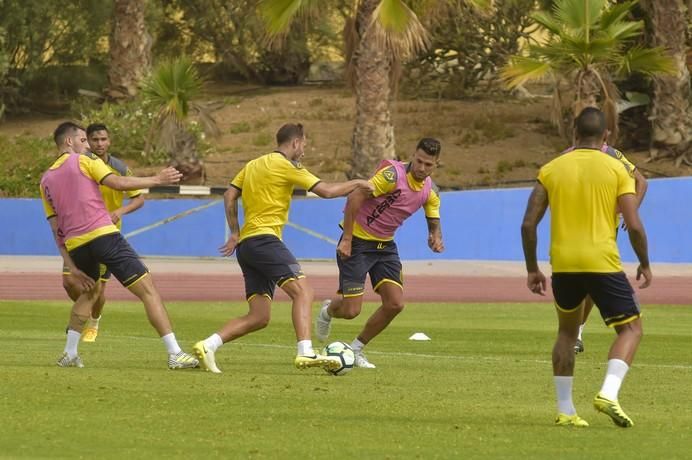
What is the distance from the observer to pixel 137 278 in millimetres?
13281

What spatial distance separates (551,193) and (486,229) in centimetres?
2303

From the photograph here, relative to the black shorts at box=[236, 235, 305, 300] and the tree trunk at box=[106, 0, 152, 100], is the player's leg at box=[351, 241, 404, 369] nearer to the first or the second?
the black shorts at box=[236, 235, 305, 300]

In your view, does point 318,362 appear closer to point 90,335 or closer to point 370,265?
point 370,265

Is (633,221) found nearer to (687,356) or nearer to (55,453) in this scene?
(55,453)

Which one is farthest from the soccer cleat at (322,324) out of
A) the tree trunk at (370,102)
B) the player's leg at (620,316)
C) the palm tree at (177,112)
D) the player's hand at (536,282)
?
the palm tree at (177,112)

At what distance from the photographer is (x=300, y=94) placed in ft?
153

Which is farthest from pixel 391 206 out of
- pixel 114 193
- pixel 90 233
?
pixel 114 193

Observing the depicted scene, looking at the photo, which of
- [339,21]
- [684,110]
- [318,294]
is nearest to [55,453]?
[318,294]

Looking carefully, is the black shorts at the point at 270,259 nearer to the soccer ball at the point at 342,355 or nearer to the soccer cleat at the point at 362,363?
the soccer ball at the point at 342,355

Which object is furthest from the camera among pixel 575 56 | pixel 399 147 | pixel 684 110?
pixel 399 147

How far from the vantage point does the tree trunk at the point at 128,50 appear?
40.0 meters

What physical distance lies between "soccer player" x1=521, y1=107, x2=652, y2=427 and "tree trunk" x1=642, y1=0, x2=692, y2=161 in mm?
26609

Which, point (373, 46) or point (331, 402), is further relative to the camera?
point (373, 46)

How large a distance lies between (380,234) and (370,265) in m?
0.29
